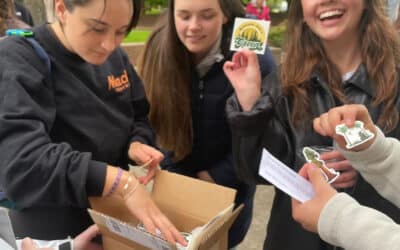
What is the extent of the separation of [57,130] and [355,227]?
890 mm

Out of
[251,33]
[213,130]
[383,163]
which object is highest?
[251,33]

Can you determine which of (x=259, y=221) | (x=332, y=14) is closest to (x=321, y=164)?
(x=332, y=14)

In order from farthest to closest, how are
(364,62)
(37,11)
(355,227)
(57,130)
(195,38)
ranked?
(37,11), (195,38), (364,62), (57,130), (355,227)

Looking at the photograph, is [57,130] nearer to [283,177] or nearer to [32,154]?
[32,154]

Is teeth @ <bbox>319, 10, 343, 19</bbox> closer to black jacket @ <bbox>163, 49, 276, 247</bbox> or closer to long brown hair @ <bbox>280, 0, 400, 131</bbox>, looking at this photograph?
long brown hair @ <bbox>280, 0, 400, 131</bbox>

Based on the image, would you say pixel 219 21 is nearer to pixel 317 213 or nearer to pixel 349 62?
pixel 349 62

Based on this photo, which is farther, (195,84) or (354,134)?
(195,84)

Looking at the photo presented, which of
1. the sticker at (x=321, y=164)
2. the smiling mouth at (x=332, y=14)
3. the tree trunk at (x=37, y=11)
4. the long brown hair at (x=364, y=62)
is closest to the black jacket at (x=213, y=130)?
the long brown hair at (x=364, y=62)

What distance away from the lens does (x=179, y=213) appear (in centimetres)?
132

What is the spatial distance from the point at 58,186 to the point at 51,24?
1.76ft

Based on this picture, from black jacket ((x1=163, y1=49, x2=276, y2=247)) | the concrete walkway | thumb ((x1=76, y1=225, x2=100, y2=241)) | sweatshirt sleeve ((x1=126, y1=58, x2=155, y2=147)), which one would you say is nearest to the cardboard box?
thumb ((x1=76, y1=225, x2=100, y2=241))

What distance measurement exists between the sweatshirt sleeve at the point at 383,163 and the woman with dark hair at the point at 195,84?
0.69 metres

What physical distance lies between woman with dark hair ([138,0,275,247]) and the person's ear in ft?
2.05

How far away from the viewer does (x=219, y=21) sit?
5.91 feet
